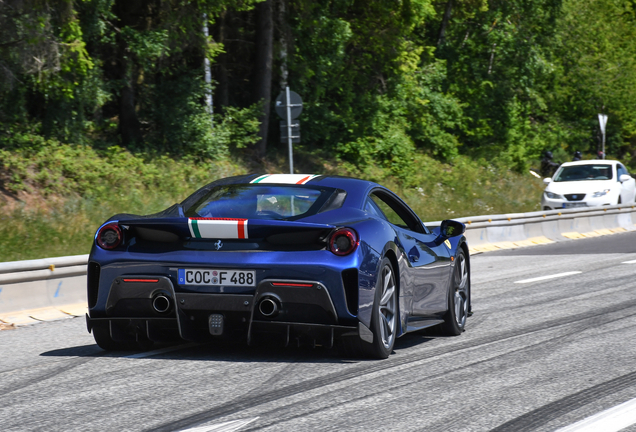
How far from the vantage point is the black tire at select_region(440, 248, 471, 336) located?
24.5 ft

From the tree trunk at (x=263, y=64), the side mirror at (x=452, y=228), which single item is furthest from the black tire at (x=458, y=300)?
the tree trunk at (x=263, y=64)

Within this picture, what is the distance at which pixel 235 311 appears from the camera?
5.71 metres

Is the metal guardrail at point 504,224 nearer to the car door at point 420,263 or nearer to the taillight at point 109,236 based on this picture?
the taillight at point 109,236

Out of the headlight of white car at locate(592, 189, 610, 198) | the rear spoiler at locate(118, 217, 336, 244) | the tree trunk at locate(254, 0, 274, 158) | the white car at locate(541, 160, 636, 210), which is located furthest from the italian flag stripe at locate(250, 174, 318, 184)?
the tree trunk at locate(254, 0, 274, 158)

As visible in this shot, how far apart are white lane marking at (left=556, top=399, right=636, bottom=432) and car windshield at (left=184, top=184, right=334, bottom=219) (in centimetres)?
224

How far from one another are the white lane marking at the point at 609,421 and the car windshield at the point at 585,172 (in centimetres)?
2170

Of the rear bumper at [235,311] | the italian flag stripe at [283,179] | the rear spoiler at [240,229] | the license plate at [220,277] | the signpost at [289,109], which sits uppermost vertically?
the signpost at [289,109]

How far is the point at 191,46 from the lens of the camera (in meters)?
23.8

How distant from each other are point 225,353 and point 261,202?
1.05m

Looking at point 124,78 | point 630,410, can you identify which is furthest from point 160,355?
point 124,78

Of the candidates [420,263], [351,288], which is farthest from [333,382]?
[420,263]

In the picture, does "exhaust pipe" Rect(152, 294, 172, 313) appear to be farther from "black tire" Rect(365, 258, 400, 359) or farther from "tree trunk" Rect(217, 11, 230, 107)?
"tree trunk" Rect(217, 11, 230, 107)

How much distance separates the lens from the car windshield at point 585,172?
2580 cm

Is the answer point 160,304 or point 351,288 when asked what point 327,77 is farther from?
point 351,288
